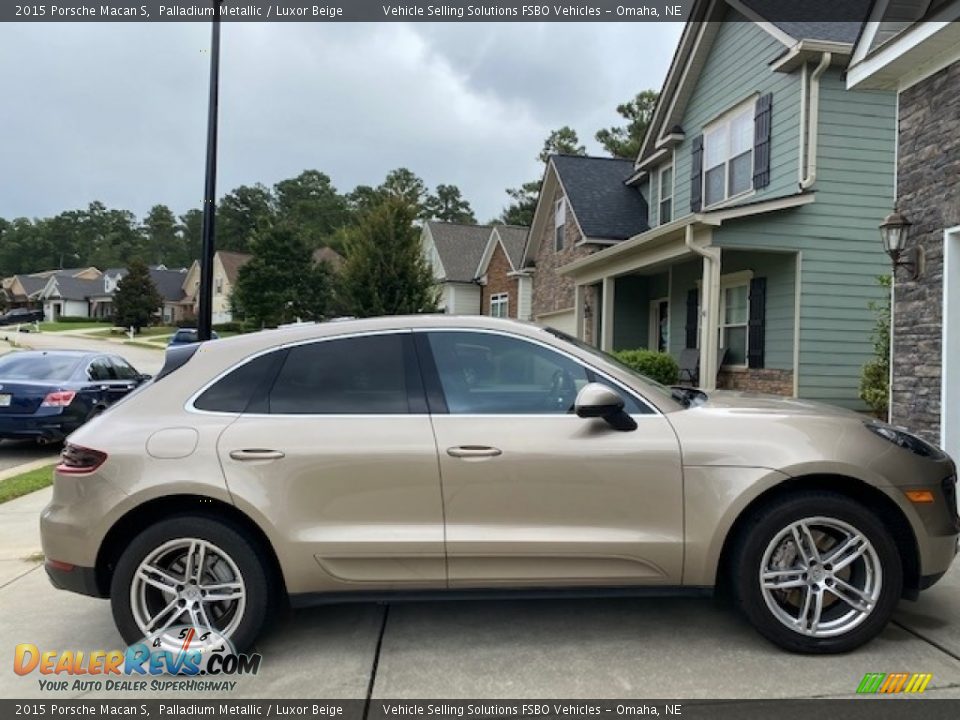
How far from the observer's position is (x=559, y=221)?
19.4m

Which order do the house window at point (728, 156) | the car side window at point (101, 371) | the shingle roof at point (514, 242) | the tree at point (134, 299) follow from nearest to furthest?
the car side window at point (101, 371) < the house window at point (728, 156) < the shingle roof at point (514, 242) < the tree at point (134, 299)

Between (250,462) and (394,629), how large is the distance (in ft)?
4.05

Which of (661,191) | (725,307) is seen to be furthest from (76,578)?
(661,191)

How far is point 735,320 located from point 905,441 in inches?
382

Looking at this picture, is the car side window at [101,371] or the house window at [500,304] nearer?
the car side window at [101,371]

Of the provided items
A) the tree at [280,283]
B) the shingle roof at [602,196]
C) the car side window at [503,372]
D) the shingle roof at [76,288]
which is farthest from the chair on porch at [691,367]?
the shingle roof at [76,288]

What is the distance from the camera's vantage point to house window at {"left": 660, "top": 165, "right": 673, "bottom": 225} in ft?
52.0

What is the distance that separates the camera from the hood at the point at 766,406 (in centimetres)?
348

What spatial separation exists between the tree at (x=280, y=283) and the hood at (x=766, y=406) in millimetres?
32636

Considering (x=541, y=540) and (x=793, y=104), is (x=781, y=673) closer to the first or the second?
(x=541, y=540)

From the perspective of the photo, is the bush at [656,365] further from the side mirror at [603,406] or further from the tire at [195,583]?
the tire at [195,583]

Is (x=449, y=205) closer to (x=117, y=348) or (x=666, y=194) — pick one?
(x=117, y=348)

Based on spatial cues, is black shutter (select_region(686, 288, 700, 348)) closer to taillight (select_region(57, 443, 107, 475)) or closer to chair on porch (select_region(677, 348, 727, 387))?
chair on porch (select_region(677, 348, 727, 387))

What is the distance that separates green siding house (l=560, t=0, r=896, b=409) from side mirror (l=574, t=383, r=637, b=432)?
784cm
